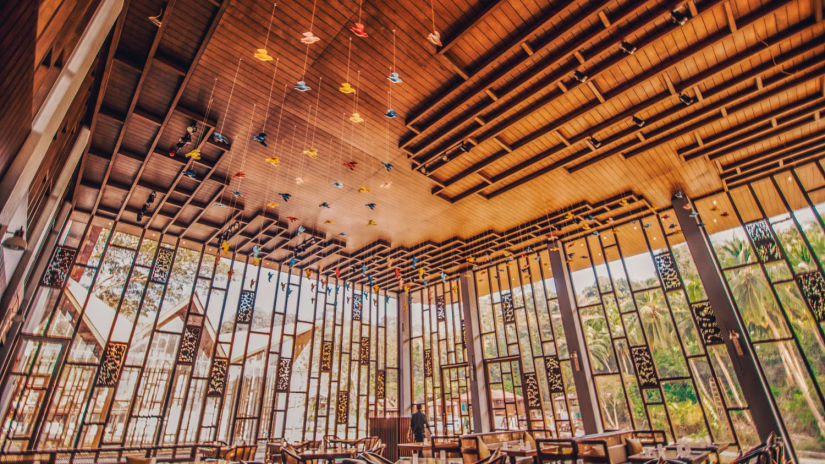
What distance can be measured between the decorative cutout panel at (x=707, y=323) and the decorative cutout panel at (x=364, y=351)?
860cm

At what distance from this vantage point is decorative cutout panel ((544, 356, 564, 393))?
30.7 ft

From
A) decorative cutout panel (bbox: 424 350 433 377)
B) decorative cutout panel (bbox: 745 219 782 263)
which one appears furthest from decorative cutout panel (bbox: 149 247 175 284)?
decorative cutout panel (bbox: 745 219 782 263)

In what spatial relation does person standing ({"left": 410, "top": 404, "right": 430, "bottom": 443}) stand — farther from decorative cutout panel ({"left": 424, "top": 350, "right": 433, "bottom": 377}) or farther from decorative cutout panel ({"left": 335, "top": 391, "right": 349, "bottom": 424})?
decorative cutout panel ({"left": 424, "top": 350, "right": 433, "bottom": 377})

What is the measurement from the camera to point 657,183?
8.09m

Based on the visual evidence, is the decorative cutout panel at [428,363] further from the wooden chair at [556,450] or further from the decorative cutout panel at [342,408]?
the wooden chair at [556,450]

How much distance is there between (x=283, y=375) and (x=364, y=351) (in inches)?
105

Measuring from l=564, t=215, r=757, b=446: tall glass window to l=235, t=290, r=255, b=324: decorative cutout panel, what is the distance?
852cm

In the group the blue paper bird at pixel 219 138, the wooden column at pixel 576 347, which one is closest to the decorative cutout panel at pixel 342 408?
the wooden column at pixel 576 347

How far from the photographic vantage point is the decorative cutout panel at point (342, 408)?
34.8ft

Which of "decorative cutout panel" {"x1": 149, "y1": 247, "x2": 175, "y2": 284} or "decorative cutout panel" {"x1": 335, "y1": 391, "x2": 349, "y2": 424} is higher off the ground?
"decorative cutout panel" {"x1": 149, "y1": 247, "x2": 175, "y2": 284}

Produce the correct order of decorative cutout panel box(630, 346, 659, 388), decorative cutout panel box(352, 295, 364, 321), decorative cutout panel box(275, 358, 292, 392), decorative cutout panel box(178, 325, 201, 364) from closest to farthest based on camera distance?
decorative cutout panel box(630, 346, 659, 388) < decorative cutout panel box(178, 325, 201, 364) < decorative cutout panel box(275, 358, 292, 392) < decorative cutout panel box(352, 295, 364, 321)

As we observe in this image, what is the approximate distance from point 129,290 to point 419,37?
835 cm

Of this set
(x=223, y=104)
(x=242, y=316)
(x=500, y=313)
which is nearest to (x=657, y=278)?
(x=500, y=313)

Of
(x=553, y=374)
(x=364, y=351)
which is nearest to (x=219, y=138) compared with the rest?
(x=364, y=351)
